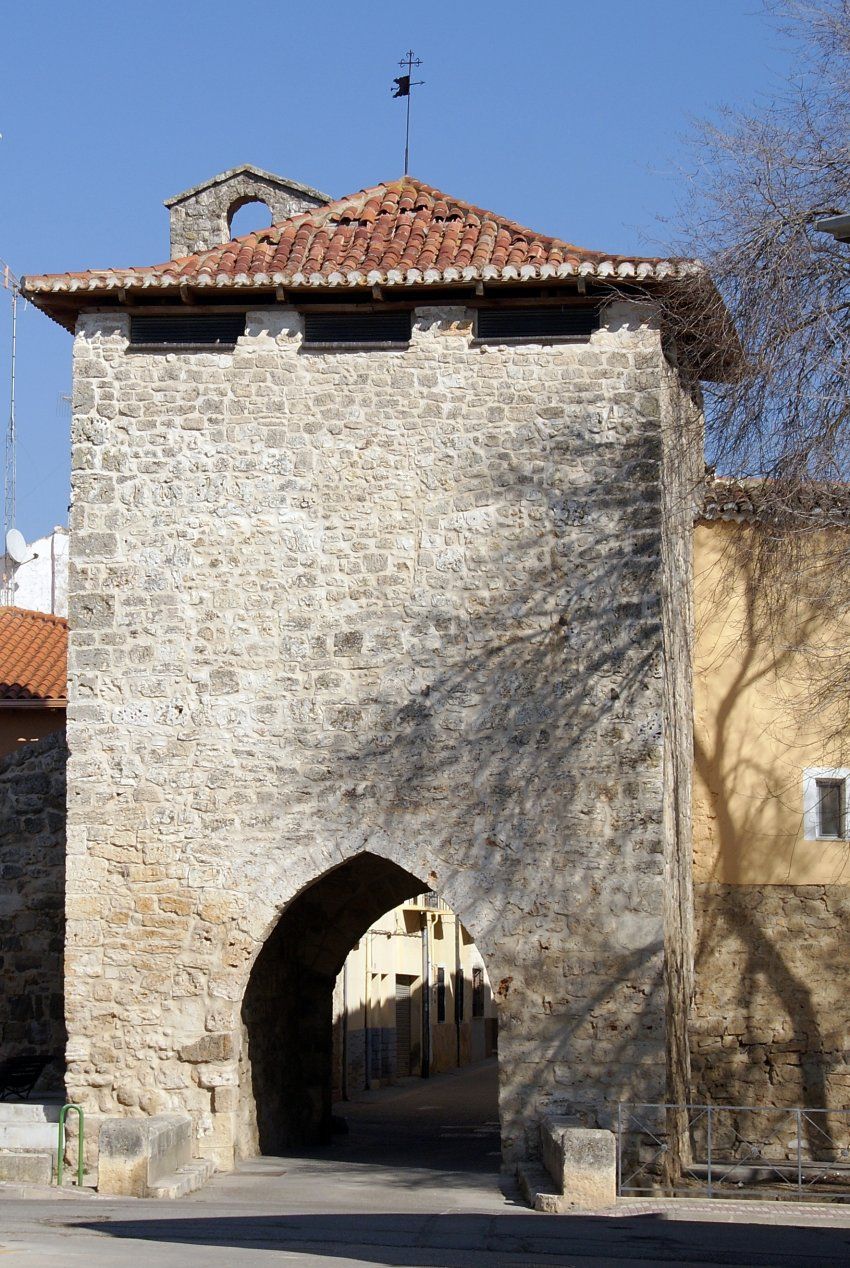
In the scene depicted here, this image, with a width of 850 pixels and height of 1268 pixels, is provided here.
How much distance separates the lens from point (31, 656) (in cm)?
2422

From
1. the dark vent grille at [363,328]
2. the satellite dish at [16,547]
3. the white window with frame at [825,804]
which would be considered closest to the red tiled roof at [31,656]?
the satellite dish at [16,547]

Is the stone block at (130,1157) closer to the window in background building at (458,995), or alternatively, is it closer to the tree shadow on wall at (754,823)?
the tree shadow on wall at (754,823)

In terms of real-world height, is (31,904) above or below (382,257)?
below

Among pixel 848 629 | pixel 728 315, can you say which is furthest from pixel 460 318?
pixel 848 629

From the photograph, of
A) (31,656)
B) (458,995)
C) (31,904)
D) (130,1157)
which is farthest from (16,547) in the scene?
(130,1157)

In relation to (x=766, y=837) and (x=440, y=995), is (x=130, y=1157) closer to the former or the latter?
(x=766, y=837)

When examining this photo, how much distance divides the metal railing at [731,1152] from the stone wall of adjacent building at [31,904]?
5.65 metres

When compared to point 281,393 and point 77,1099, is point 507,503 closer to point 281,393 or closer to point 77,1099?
point 281,393

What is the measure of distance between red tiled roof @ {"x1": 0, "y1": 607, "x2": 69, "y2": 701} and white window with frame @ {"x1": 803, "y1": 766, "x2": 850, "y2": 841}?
11.3 meters

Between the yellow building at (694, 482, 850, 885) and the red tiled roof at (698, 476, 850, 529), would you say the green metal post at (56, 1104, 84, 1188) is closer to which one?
the yellow building at (694, 482, 850, 885)

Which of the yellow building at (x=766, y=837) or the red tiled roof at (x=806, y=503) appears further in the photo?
the yellow building at (x=766, y=837)

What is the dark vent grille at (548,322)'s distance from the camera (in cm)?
1301

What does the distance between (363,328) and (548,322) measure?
144 cm

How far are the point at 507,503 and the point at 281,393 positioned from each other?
1.96 metres
